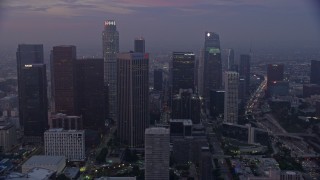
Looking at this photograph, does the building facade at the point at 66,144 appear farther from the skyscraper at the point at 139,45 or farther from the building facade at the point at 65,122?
the skyscraper at the point at 139,45

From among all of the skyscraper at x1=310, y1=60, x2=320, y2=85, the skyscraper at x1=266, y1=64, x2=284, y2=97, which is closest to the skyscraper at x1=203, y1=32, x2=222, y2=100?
the skyscraper at x1=266, y1=64, x2=284, y2=97

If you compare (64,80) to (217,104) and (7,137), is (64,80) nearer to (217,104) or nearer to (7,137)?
(7,137)

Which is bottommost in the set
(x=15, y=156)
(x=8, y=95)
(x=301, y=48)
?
(x=15, y=156)

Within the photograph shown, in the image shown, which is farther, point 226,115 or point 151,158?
point 226,115

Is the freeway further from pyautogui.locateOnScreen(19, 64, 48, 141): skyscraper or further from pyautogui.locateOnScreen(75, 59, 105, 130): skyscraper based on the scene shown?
pyautogui.locateOnScreen(19, 64, 48, 141): skyscraper

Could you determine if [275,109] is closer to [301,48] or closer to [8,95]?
[301,48]

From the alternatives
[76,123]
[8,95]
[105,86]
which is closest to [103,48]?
[105,86]
